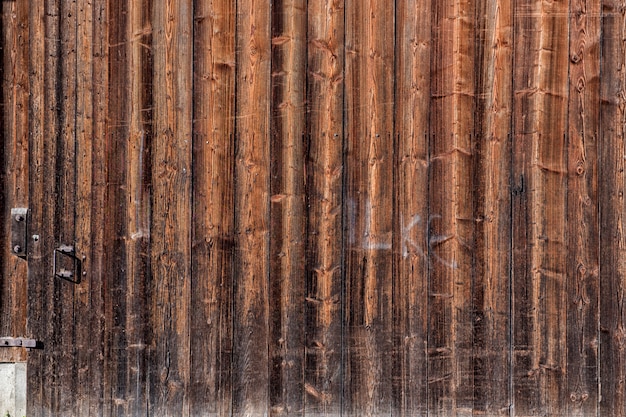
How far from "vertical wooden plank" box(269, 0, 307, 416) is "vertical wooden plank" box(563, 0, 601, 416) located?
4.04ft

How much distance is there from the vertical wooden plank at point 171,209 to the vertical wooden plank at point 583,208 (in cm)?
176

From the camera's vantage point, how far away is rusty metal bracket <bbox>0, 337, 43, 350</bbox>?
8.93 feet

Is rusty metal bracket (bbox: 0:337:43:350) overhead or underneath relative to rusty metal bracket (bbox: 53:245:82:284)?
underneath

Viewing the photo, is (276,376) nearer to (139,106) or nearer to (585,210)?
(139,106)

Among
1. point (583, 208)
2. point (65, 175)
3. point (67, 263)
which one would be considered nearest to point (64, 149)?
point (65, 175)

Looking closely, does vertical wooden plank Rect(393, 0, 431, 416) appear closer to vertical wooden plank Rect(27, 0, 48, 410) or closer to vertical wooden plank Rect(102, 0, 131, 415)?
vertical wooden plank Rect(102, 0, 131, 415)

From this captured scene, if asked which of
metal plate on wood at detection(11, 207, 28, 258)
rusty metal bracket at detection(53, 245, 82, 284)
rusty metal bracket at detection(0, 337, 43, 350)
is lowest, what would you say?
rusty metal bracket at detection(0, 337, 43, 350)

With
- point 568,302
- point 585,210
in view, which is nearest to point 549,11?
point 585,210

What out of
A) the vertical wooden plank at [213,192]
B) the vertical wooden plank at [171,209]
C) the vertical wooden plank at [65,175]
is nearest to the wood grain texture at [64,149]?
the vertical wooden plank at [65,175]

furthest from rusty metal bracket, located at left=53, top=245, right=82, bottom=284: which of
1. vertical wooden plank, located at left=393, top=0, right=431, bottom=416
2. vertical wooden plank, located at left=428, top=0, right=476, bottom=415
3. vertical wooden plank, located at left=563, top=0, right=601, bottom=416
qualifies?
vertical wooden plank, located at left=563, top=0, right=601, bottom=416

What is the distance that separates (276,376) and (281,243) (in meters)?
0.62

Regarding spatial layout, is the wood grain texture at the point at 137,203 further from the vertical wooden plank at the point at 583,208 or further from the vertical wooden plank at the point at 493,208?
the vertical wooden plank at the point at 583,208

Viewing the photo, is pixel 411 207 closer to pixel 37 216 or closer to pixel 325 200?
pixel 325 200

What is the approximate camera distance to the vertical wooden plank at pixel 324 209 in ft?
8.82
